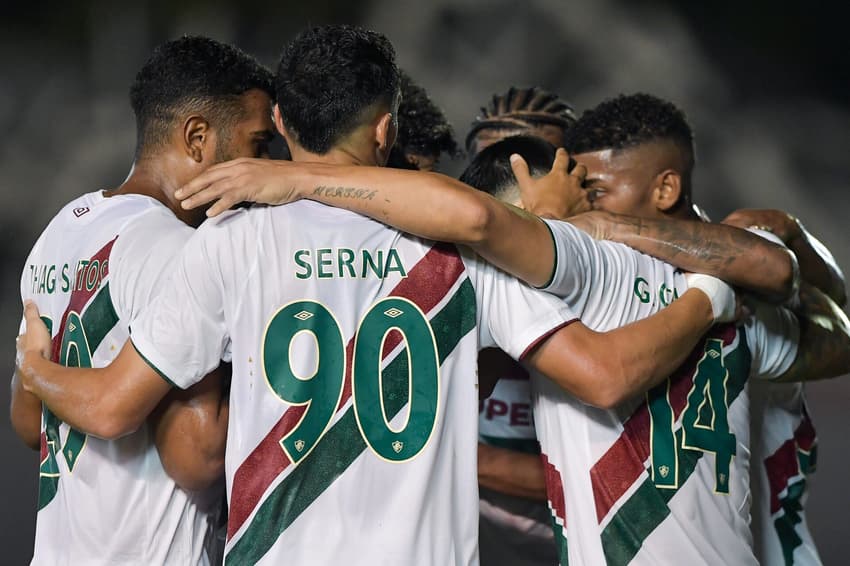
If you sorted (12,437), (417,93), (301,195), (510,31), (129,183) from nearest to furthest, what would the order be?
(301,195)
(129,183)
(417,93)
(12,437)
(510,31)

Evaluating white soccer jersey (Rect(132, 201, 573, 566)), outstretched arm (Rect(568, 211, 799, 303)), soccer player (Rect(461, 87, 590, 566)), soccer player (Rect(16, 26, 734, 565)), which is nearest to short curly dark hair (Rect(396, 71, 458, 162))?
soccer player (Rect(461, 87, 590, 566))

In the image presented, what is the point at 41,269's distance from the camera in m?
2.03

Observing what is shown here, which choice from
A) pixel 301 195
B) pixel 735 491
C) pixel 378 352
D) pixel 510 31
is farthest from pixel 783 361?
pixel 510 31

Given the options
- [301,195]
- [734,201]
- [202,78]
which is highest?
[734,201]

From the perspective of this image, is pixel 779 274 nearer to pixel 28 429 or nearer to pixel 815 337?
pixel 815 337

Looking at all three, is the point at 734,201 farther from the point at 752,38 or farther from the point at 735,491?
the point at 735,491

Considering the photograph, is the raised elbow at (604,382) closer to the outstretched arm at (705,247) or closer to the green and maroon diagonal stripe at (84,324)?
the outstretched arm at (705,247)

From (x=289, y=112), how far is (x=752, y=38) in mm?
5122

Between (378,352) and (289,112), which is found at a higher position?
(289,112)

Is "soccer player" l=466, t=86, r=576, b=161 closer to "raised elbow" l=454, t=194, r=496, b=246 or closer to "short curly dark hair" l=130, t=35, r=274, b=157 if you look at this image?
"short curly dark hair" l=130, t=35, r=274, b=157

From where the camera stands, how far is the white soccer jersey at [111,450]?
185 centimetres

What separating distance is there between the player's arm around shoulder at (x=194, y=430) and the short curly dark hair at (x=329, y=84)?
0.46 m

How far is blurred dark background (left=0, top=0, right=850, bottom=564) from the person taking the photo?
596 centimetres

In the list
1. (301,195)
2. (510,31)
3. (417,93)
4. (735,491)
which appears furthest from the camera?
(510,31)
